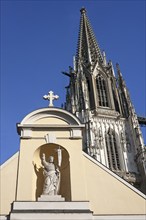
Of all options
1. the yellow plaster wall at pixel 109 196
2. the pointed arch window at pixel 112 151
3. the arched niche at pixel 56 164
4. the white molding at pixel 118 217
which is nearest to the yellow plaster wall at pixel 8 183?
the arched niche at pixel 56 164

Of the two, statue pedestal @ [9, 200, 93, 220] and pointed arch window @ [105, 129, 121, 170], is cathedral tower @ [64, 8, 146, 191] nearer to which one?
pointed arch window @ [105, 129, 121, 170]

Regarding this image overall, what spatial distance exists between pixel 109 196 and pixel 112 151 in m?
22.7

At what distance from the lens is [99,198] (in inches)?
327

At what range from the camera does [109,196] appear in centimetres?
837

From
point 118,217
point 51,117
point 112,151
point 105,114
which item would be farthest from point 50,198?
point 105,114

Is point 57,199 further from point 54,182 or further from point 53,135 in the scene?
point 53,135

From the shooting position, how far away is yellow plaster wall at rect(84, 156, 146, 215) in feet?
26.8

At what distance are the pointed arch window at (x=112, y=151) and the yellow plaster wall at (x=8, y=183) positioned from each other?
21098mm

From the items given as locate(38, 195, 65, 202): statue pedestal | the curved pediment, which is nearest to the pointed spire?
the curved pediment

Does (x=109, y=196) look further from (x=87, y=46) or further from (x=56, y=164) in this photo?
(x=87, y=46)

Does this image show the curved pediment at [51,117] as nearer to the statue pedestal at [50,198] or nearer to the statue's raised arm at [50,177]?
the statue's raised arm at [50,177]

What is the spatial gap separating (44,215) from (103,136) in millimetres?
24395

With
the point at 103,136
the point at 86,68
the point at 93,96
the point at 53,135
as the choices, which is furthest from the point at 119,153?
the point at 53,135

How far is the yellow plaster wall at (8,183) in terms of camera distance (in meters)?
8.02
